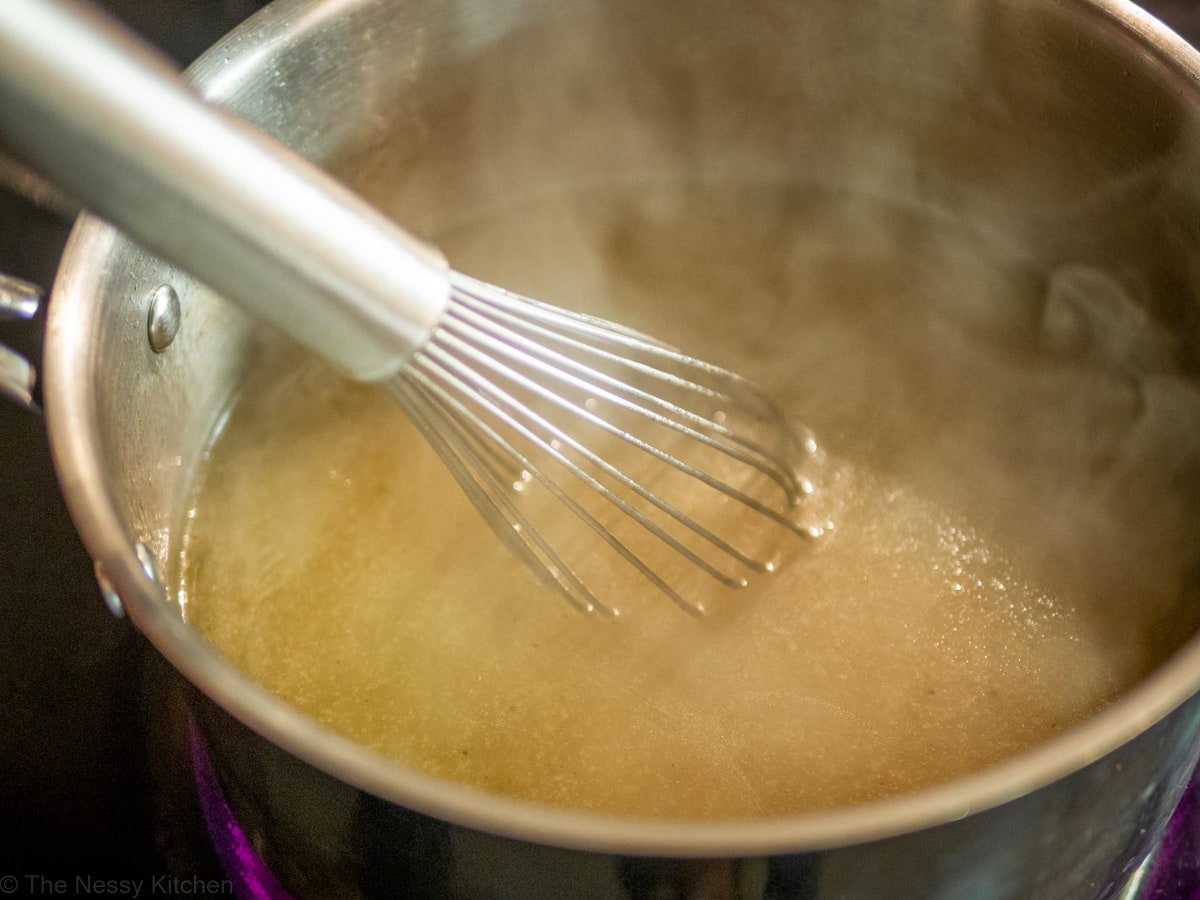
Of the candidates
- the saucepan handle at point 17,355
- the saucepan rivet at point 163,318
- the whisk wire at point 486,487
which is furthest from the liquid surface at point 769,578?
the saucepan handle at point 17,355

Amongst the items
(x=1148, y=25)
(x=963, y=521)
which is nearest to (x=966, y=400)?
(x=963, y=521)

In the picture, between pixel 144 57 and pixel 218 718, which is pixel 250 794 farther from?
pixel 144 57

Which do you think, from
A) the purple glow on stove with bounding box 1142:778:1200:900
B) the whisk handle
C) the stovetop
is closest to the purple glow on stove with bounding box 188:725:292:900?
the stovetop

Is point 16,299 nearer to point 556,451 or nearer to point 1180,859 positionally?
point 556,451

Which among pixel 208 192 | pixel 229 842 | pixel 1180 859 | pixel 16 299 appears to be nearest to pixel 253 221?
pixel 208 192

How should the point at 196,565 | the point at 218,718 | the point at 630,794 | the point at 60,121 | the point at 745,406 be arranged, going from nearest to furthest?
the point at 60,121 → the point at 218,718 → the point at 630,794 → the point at 196,565 → the point at 745,406
